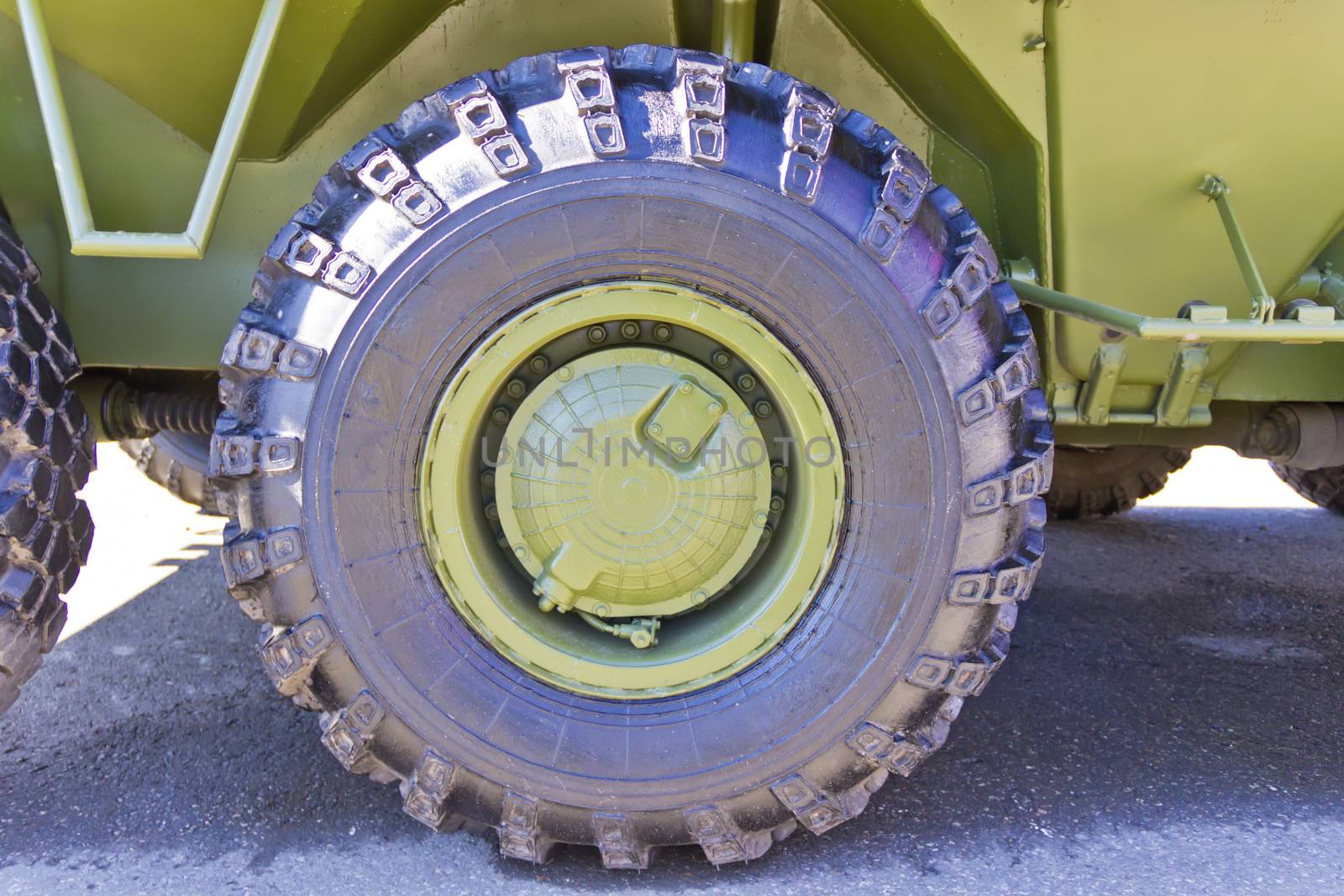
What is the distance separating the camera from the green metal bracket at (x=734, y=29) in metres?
1.97

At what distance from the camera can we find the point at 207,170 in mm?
1762

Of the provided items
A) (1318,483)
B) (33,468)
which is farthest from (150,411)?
(1318,483)

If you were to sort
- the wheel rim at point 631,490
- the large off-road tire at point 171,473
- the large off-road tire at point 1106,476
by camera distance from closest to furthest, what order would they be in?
the wheel rim at point 631,490 < the large off-road tire at point 171,473 < the large off-road tire at point 1106,476

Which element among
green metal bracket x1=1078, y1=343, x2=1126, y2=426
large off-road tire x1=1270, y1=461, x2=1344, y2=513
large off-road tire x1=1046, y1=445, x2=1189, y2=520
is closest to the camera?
green metal bracket x1=1078, y1=343, x2=1126, y2=426

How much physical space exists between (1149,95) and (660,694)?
4.98 feet

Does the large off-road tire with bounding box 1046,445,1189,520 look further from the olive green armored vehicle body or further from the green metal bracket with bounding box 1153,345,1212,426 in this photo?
the olive green armored vehicle body

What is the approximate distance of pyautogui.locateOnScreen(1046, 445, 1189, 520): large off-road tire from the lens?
4129 millimetres

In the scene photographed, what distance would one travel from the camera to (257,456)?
5.66 ft

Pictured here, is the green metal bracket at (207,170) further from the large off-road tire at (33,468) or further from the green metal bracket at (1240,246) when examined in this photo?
the green metal bracket at (1240,246)

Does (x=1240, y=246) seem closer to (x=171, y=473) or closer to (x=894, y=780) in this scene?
(x=894, y=780)

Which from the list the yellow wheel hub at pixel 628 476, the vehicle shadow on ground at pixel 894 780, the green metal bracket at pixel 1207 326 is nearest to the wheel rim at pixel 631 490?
the yellow wheel hub at pixel 628 476

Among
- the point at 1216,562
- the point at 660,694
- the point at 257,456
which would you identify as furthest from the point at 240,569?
the point at 1216,562

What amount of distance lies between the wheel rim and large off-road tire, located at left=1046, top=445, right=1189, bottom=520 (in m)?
2.57

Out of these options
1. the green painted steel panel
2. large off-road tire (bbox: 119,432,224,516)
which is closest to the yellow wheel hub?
the green painted steel panel
